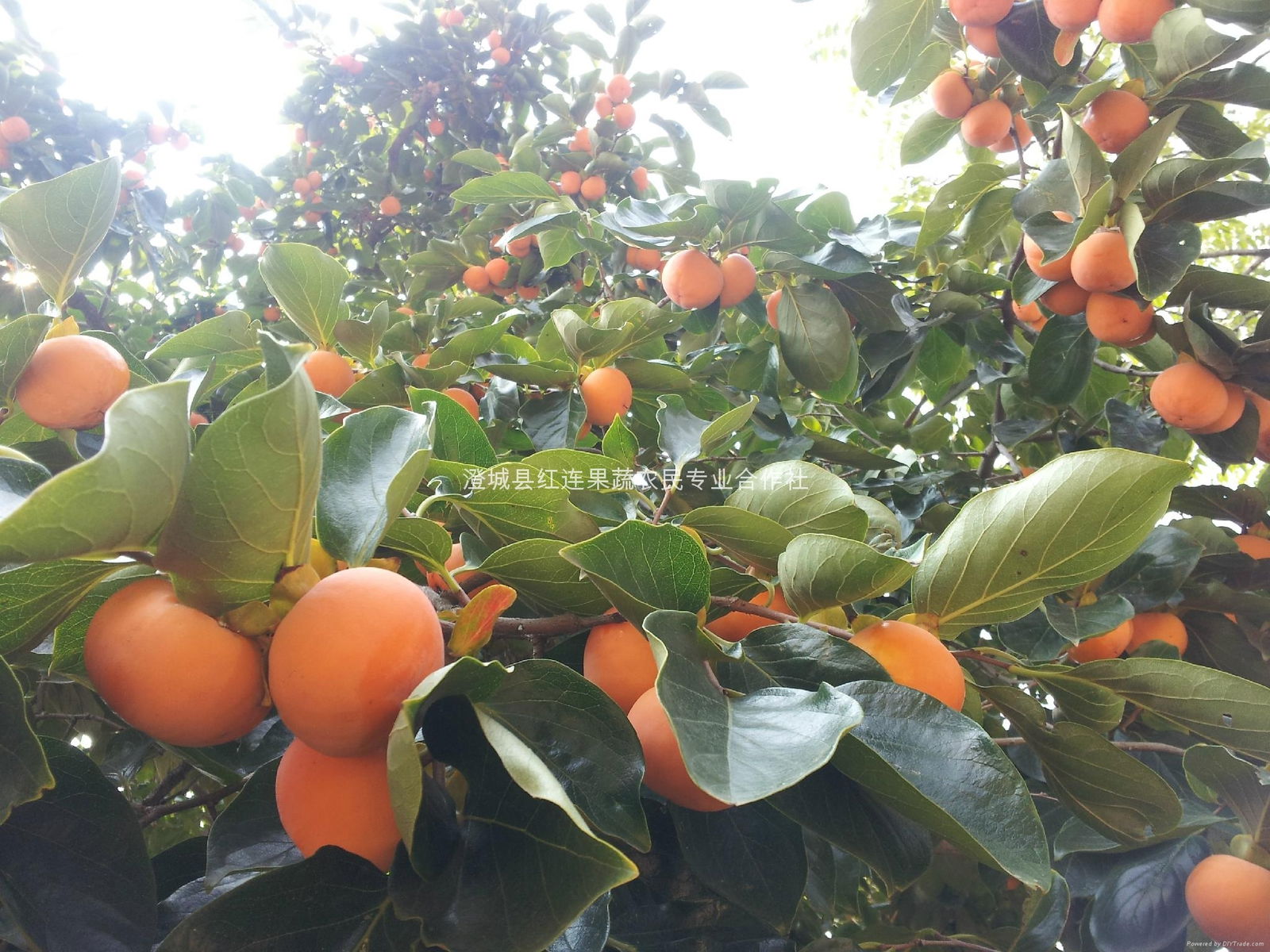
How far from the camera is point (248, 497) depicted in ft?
1.36

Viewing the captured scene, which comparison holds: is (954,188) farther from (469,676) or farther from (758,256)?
(469,676)

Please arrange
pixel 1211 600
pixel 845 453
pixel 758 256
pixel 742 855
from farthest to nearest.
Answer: pixel 758 256, pixel 845 453, pixel 1211 600, pixel 742 855

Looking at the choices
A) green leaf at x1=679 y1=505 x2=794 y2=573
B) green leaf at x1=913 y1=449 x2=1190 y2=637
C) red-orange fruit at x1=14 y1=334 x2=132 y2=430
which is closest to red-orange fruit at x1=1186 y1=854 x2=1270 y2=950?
green leaf at x1=913 y1=449 x2=1190 y2=637

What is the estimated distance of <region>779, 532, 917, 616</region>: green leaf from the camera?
55 cm

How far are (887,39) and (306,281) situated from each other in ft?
3.66

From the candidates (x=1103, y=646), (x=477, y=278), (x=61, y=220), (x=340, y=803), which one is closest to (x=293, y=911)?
(x=340, y=803)

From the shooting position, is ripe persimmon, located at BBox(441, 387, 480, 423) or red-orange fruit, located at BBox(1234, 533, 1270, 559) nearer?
ripe persimmon, located at BBox(441, 387, 480, 423)

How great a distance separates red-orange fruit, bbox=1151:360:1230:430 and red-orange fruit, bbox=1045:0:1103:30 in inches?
22.5

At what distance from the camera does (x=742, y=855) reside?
0.58 meters

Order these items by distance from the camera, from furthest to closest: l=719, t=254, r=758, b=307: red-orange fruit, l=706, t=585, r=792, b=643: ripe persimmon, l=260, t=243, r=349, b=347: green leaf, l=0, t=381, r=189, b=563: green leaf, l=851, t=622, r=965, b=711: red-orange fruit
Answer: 1. l=719, t=254, r=758, b=307: red-orange fruit
2. l=260, t=243, r=349, b=347: green leaf
3. l=706, t=585, r=792, b=643: ripe persimmon
4. l=851, t=622, r=965, b=711: red-orange fruit
5. l=0, t=381, r=189, b=563: green leaf

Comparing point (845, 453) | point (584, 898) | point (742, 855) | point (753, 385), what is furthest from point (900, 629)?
point (753, 385)

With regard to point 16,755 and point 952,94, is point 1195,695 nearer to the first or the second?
point 16,755

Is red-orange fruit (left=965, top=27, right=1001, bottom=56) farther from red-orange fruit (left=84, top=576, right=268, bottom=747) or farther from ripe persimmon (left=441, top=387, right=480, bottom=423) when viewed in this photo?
red-orange fruit (left=84, top=576, right=268, bottom=747)

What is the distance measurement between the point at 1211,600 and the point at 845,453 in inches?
25.2
